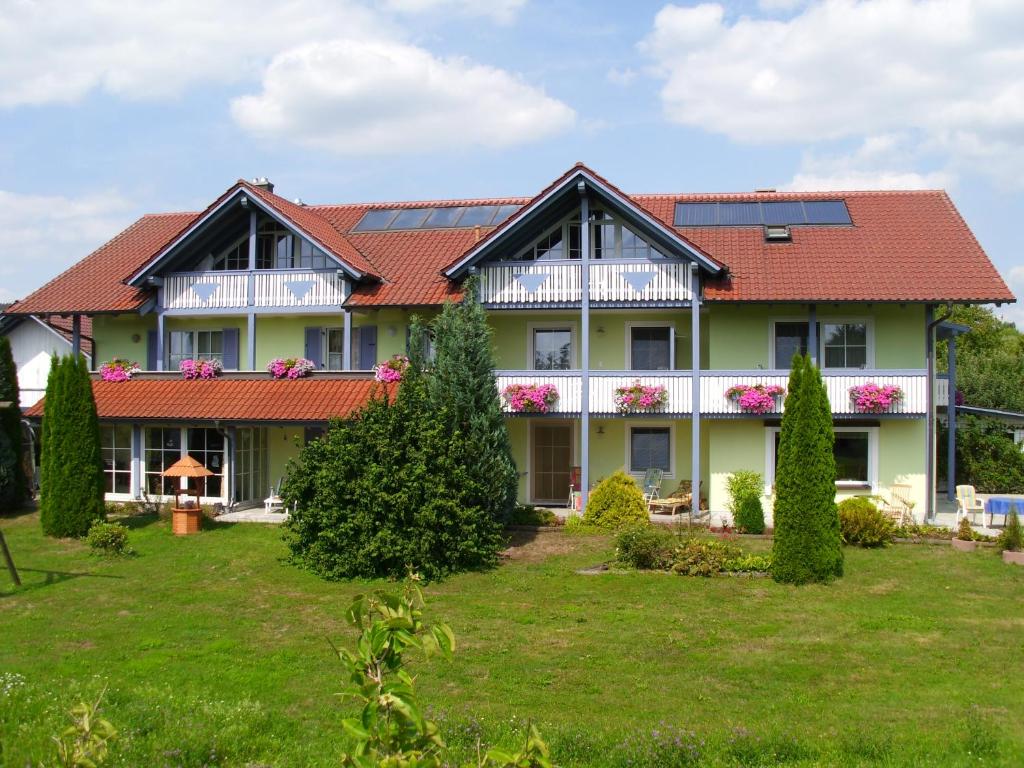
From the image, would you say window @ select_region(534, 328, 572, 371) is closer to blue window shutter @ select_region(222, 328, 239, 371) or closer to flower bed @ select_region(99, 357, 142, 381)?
blue window shutter @ select_region(222, 328, 239, 371)

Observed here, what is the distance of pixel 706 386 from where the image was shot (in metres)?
21.9

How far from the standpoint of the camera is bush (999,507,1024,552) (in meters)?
16.6

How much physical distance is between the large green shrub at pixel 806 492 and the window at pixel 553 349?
9.36 metres

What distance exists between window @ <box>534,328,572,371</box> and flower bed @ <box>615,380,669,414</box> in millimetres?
2572

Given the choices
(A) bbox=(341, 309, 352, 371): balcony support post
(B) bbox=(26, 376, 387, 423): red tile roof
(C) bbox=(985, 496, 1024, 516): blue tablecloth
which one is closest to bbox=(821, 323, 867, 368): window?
(C) bbox=(985, 496, 1024, 516): blue tablecloth

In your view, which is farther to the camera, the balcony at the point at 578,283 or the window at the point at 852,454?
the balcony at the point at 578,283

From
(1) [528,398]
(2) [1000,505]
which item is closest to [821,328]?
(2) [1000,505]

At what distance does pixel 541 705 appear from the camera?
951 centimetres

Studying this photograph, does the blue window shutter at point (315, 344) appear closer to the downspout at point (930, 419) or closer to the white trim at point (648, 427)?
the white trim at point (648, 427)

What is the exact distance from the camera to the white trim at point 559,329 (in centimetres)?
2414

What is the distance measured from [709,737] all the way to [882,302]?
1517 centimetres

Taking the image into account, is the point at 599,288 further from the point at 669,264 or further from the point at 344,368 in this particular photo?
the point at 344,368

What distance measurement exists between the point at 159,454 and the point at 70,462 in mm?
4059

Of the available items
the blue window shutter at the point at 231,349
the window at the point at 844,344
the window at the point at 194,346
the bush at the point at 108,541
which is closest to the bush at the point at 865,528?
the window at the point at 844,344
